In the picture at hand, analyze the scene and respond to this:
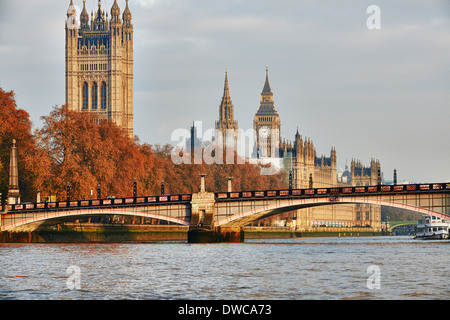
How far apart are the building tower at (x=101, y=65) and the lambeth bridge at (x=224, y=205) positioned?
9132 cm

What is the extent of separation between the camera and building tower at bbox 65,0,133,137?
568 feet

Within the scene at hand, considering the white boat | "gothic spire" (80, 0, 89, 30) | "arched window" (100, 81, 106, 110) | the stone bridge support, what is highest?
"gothic spire" (80, 0, 89, 30)

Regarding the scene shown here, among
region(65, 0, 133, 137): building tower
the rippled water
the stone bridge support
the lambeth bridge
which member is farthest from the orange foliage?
region(65, 0, 133, 137): building tower

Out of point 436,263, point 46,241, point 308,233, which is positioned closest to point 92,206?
point 46,241

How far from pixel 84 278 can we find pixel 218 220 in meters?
41.0

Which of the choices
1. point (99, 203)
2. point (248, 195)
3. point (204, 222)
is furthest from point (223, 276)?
point (99, 203)

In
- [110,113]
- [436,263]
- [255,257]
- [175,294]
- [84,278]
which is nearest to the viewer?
[175,294]

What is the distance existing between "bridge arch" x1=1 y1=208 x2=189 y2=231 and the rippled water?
79.5 feet

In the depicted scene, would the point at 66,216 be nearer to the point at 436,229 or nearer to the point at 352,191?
the point at 352,191

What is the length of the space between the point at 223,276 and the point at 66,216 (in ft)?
140

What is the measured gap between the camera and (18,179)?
3556 inches

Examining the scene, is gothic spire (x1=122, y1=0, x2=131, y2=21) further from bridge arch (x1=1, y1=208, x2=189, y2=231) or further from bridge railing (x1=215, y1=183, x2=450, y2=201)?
bridge railing (x1=215, y1=183, x2=450, y2=201)
